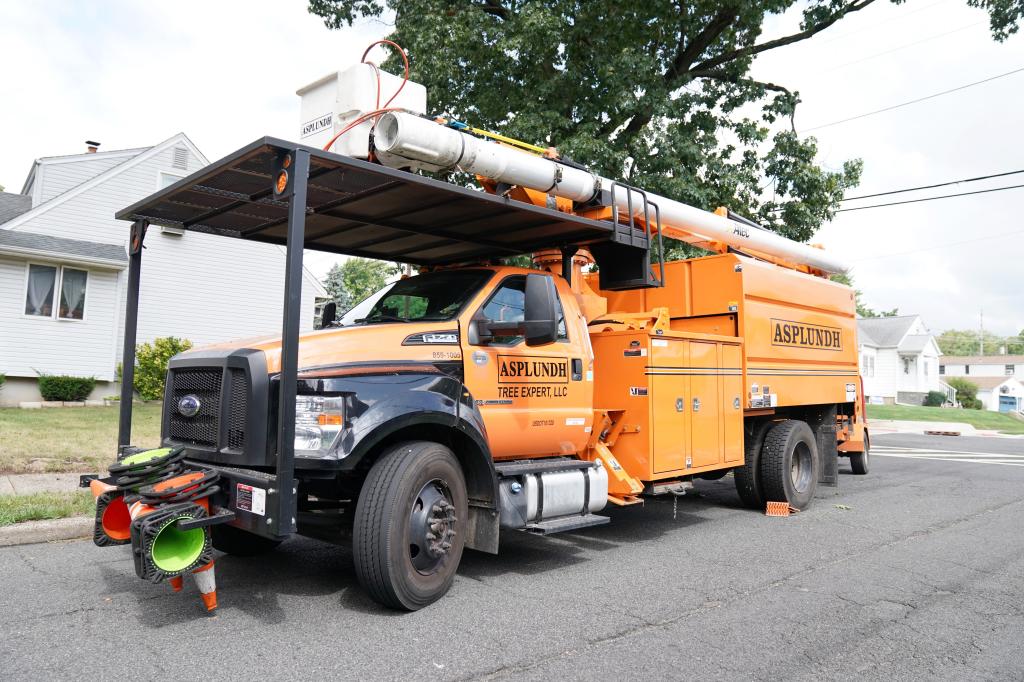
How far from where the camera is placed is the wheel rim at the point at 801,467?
30.0 feet

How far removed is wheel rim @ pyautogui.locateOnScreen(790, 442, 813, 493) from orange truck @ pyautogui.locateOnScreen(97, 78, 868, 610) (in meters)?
0.19

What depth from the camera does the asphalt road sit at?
388 centimetres

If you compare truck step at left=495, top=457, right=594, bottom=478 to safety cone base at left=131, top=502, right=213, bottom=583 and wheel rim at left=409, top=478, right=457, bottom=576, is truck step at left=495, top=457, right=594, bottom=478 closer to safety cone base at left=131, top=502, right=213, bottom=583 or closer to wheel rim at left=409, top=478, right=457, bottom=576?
wheel rim at left=409, top=478, right=457, bottom=576

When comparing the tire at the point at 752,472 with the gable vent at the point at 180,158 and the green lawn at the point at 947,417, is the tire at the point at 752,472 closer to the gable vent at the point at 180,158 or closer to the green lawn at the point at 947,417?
the gable vent at the point at 180,158

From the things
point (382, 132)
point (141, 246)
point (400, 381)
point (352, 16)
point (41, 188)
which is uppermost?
point (352, 16)

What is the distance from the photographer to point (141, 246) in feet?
19.8

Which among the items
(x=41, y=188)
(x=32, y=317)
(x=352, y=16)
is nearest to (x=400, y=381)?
(x=352, y=16)

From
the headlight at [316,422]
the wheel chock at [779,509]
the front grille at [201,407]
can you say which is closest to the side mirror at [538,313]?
the headlight at [316,422]

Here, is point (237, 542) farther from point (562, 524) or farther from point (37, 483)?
point (37, 483)

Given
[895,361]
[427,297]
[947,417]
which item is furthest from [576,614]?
[895,361]

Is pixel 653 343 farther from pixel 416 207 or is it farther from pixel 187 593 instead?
pixel 187 593

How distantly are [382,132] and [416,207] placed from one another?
0.83 m

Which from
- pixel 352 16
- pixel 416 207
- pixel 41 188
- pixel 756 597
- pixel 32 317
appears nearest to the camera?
pixel 756 597

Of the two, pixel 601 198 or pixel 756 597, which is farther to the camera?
pixel 601 198
